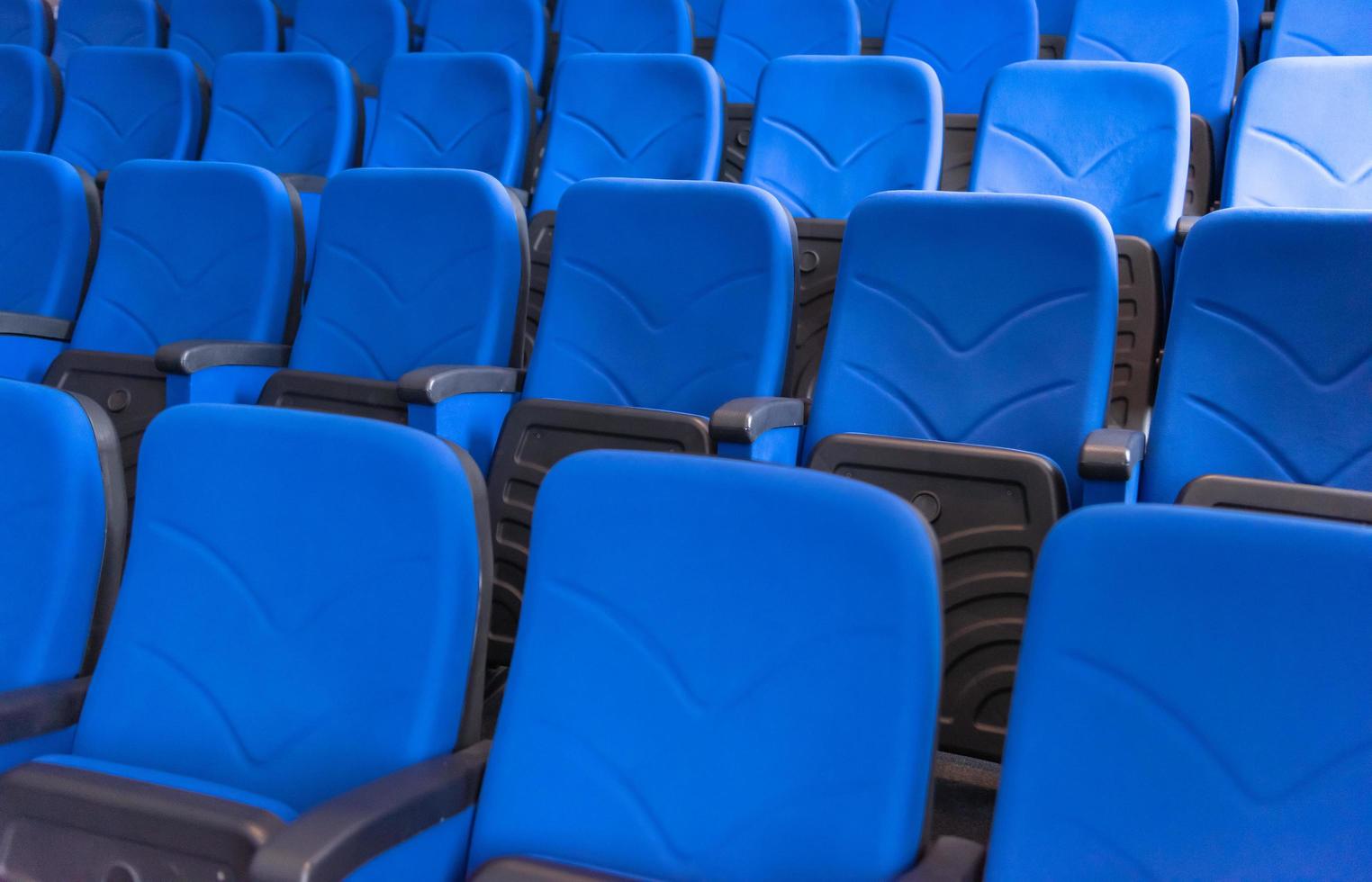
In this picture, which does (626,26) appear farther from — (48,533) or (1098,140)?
(48,533)

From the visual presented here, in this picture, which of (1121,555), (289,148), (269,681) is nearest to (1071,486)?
(1121,555)

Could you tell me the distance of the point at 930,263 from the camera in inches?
30.2

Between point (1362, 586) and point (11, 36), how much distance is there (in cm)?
212

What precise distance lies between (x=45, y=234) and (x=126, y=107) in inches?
19.5

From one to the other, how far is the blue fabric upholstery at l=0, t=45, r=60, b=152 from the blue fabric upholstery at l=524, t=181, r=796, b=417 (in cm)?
101

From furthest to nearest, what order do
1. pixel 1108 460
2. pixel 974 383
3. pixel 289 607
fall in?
1. pixel 974 383
2. pixel 1108 460
3. pixel 289 607

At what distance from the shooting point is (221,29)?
178 centimetres

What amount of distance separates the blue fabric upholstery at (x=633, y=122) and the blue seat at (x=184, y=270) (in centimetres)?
33

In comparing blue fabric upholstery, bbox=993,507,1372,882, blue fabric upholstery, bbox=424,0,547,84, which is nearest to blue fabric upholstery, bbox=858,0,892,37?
blue fabric upholstery, bbox=424,0,547,84

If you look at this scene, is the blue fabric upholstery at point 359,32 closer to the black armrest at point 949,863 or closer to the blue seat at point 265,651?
the blue seat at point 265,651

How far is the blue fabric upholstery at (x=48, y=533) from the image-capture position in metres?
0.57

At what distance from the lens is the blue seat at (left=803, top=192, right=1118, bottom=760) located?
25.8 inches

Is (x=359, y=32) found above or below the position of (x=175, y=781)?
above

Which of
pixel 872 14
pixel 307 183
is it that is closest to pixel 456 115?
pixel 307 183
